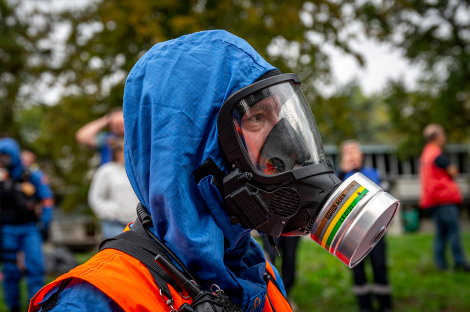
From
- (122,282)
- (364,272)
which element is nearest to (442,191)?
(364,272)

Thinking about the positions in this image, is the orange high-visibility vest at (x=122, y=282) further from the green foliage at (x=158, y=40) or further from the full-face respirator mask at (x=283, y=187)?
the green foliage at (x=158, y=40)

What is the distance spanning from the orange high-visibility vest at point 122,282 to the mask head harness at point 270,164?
330 millimetres

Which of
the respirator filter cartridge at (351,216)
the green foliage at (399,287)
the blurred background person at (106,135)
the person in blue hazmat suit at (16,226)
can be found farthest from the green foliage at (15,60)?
the respirator filter cartridge at (351,216)

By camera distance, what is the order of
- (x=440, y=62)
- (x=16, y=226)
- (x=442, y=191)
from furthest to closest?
(x=440, y=62)
(x=442, y=191)
(x=16, y=226)

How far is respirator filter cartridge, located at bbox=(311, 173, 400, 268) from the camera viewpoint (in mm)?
1342

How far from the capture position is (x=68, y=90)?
11.0 meters

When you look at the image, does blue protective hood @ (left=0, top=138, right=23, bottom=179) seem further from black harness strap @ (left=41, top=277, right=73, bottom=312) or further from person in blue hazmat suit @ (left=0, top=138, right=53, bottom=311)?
black harness strap @ (left=41, top=277, right=73, bottom=312)

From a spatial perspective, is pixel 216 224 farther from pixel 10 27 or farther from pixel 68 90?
pixel 10 27

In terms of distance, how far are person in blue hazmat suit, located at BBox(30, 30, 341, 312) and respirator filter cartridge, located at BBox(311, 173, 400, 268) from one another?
5cm

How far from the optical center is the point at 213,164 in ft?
4.41

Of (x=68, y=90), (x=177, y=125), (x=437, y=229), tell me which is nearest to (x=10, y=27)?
(x=68, y=90)

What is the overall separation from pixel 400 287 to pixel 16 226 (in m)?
5.62

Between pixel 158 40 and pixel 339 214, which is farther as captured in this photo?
pixel 158 40

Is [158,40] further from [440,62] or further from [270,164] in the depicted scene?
[440,62]
